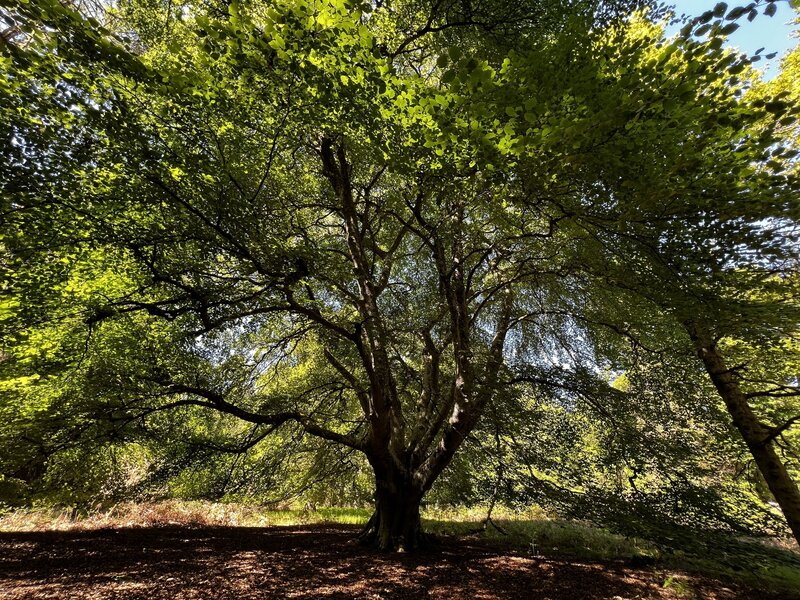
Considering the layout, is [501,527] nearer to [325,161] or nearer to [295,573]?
[295,573]

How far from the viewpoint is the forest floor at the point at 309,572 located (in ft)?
15.8

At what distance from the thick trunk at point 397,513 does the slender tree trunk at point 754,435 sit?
574cm

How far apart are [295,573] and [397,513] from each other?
2.38 meters

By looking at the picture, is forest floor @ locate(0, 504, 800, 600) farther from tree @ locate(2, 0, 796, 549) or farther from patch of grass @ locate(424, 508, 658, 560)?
tree @ locate(2, 0, 796, 549)

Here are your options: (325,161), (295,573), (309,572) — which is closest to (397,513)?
(309,572)

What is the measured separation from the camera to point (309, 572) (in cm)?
569

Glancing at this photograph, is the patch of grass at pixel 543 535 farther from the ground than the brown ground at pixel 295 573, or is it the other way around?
the brown ground at pixel 295 573

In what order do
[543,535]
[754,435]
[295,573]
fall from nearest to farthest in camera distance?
[295,573] < [754,435] < [543,535]

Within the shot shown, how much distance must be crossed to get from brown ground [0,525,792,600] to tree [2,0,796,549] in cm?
176

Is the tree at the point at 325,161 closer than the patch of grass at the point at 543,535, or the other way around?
the tree at the point at 325,161

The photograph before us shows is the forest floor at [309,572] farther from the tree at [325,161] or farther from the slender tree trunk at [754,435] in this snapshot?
the tree at [325,161]

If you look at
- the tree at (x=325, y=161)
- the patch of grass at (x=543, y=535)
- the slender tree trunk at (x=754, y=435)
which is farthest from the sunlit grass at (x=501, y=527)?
the tree at (x=325, y=161)

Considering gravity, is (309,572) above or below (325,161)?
below

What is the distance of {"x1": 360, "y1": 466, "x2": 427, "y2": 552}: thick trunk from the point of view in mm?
7230
